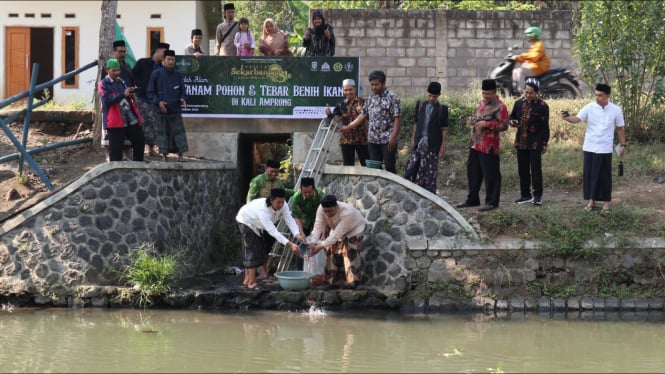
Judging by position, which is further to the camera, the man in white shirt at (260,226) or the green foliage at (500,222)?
the green foliage at (500,222)

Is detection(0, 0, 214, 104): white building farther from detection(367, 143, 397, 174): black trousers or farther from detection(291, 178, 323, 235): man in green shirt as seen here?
detection(291, 178, 323, 235): man in green shirt

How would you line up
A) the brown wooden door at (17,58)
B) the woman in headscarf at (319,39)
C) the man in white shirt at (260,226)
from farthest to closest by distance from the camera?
the brown wooden door at (17,58), the woman in headscarf at (319,39), the man in white shirt at (260,226)

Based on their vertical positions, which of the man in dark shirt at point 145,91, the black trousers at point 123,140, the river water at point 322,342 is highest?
the man in dark shirt at point 145,91

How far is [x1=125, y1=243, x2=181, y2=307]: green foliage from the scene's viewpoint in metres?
12.9

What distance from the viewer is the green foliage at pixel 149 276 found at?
509 inches

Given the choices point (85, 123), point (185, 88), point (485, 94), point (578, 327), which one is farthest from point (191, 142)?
point (578, 327)

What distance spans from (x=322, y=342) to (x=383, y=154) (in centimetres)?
388

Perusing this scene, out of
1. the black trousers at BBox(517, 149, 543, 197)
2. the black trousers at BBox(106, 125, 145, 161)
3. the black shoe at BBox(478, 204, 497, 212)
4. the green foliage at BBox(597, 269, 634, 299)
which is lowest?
the green foliage at BBox(597, 269, 634, 299)

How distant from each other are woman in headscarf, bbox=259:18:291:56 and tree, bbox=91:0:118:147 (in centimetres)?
240

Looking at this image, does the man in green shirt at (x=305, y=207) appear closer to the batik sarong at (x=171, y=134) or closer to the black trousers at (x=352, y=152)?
the black trousers at (x=352, y=152)

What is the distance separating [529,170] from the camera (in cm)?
1432

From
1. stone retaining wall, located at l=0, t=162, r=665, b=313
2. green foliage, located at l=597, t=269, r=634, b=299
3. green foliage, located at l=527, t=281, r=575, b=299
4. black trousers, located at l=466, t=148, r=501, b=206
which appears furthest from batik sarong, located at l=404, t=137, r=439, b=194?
green foliage, located at l=597, t=269, r=634, b=299

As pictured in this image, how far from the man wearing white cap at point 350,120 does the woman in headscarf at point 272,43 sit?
7.55ft

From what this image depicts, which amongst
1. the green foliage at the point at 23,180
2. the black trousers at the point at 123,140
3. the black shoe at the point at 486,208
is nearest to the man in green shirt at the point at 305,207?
the black shoe at the point at 486,208
